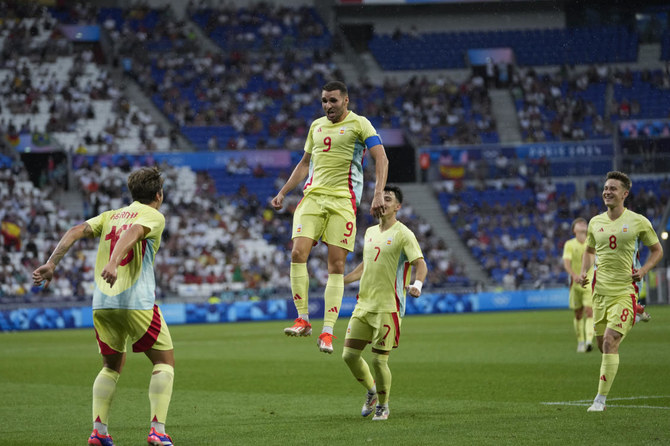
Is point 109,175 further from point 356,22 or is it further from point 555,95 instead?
point 555,95

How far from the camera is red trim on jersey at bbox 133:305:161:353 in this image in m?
8.44

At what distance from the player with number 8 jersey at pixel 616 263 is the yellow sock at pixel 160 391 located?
525 centimetres

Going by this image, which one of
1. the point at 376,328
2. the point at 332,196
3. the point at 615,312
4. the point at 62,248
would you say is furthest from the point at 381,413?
the point at 62,248

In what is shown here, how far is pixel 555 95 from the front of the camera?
4994 centimetres

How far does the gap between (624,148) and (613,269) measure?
3504 centimetres

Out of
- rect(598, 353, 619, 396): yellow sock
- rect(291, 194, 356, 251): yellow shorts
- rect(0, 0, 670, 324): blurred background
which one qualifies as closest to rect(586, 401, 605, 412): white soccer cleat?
rect(598, 353, 619, 396): yellow sock

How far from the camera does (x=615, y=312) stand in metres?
11.6

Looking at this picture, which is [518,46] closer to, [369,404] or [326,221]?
[369,404]

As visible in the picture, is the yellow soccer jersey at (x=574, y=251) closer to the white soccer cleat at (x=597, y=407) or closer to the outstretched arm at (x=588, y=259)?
the outstretched arm at (x=588, y=259)

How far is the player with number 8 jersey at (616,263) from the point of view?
1155cm

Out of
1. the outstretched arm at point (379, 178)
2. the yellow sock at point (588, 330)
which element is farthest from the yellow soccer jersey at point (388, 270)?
the yellow sock at point (588, 330)

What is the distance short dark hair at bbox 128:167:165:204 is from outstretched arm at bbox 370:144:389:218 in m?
2.09

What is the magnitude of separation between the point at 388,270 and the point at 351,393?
3.52 meters

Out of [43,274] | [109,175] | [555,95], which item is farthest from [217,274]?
[43,274]
